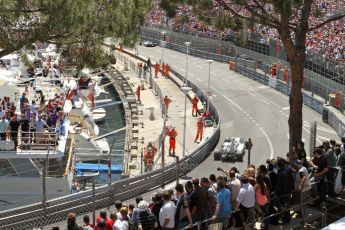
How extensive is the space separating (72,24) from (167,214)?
6899 millimetres

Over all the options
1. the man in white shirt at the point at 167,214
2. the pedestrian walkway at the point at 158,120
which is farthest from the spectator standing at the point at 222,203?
the pedestrian walkway at the point at 158,120

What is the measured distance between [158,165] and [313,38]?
2570 cm

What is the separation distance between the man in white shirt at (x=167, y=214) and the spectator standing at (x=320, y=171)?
13.8 feet

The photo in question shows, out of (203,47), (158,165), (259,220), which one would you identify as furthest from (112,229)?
(203,47)

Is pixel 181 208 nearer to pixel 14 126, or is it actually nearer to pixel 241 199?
pixel 241 199

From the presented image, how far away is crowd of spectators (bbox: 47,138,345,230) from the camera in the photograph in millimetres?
12859

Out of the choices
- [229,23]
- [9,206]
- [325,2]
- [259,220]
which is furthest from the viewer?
[325,2]

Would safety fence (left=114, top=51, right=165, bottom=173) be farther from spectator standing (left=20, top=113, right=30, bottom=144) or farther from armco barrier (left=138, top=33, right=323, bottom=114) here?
spectator standing (left=20, top=113, right=30, bottom=144)

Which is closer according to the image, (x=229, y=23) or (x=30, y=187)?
(x=229, y=23)

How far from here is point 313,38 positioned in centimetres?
5091

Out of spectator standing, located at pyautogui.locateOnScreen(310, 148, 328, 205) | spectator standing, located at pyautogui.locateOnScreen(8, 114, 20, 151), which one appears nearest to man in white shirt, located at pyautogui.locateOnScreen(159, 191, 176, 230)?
spectator standing, located at pyautogui.locateOnScreen(310, 148, 328, 205)

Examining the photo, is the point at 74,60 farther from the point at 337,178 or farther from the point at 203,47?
the point at 203,47

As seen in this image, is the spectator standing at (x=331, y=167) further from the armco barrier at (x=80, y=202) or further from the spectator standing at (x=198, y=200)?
the armco barrier at (x=80, y=202)

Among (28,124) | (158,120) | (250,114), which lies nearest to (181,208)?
(28,124)
